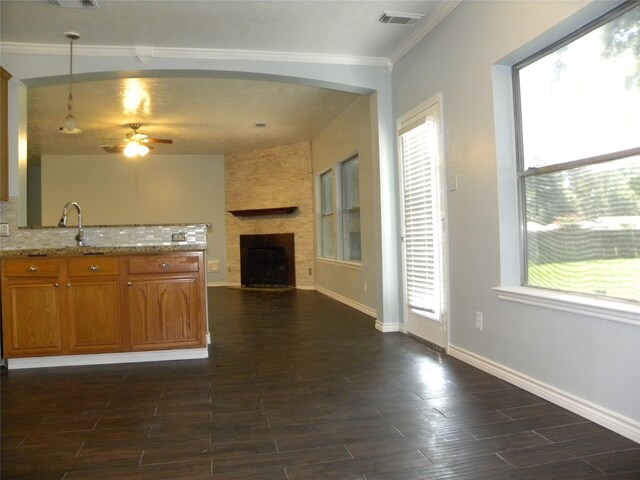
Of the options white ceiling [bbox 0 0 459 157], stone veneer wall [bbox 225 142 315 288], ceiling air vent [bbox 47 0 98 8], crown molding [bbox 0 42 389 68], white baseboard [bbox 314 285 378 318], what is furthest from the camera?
stone veneer wall [bbox 225 142 315 288]

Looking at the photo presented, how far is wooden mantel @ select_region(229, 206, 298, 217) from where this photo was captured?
8828 millimetres

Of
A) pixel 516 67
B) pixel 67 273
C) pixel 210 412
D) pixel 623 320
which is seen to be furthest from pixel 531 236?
pixel 67 273

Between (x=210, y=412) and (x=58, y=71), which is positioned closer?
(x=210, y=412)

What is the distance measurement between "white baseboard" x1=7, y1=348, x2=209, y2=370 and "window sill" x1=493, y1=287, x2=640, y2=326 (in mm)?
2476

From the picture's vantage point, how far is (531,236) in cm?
300

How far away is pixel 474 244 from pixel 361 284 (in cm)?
294

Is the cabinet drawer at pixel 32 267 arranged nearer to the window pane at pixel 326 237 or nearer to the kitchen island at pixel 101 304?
the kitchen island at pixel 101 304

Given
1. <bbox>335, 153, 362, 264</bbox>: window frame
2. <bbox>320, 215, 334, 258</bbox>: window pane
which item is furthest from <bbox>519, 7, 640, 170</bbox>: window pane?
<bbox>320, 215, 334, 258</bbox>: window pane

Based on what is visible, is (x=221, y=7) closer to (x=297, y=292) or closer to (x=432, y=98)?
(x=432, y=98)

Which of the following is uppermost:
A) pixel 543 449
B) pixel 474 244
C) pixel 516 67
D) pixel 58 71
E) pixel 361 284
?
pixel 58 71

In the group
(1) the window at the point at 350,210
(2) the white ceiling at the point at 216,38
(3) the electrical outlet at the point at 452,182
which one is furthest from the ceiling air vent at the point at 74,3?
(1) the window at the point at 350,210

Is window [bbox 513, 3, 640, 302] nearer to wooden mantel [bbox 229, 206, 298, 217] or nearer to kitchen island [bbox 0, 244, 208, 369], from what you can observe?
kitchen island [bbox 0, 244, 208, 369]

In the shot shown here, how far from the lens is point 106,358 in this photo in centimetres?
375

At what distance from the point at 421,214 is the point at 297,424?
2.36 meters
